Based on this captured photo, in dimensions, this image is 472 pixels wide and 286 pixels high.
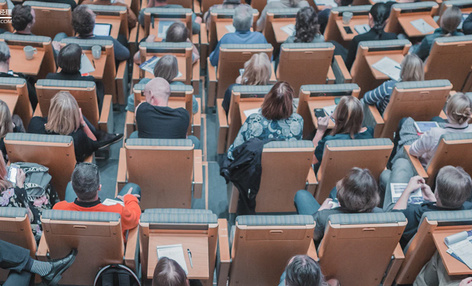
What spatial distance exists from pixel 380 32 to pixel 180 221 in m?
3.45

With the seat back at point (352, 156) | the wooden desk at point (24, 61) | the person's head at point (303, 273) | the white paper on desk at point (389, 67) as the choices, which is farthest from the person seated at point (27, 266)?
the white paper on desk at point (389, 67)

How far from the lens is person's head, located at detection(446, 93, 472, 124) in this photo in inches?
→ 156

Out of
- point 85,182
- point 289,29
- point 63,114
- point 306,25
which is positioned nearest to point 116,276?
point 85,182

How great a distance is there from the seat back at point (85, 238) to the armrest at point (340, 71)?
10.1 feet

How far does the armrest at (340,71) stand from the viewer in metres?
5.32

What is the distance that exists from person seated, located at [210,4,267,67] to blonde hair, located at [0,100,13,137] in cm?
218

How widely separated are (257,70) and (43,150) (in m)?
1.89

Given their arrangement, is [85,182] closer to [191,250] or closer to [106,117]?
[191,250]

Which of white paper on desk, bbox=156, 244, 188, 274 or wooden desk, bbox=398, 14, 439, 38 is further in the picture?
wooden desk, bbox=398, 14, 439, 38

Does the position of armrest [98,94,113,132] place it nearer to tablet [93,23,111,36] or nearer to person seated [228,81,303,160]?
tablet [93,23,111,36]

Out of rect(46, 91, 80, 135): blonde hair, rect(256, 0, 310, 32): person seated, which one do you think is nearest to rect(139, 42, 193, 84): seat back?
rect(46, 91, 80, 135): blonde hair

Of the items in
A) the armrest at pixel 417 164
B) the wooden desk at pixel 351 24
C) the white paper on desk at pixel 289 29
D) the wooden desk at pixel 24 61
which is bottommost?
the armrest at pixel 417 164

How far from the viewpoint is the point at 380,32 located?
218 inches

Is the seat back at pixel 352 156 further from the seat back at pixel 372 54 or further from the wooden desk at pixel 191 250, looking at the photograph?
the seat back at pixel 372 54
